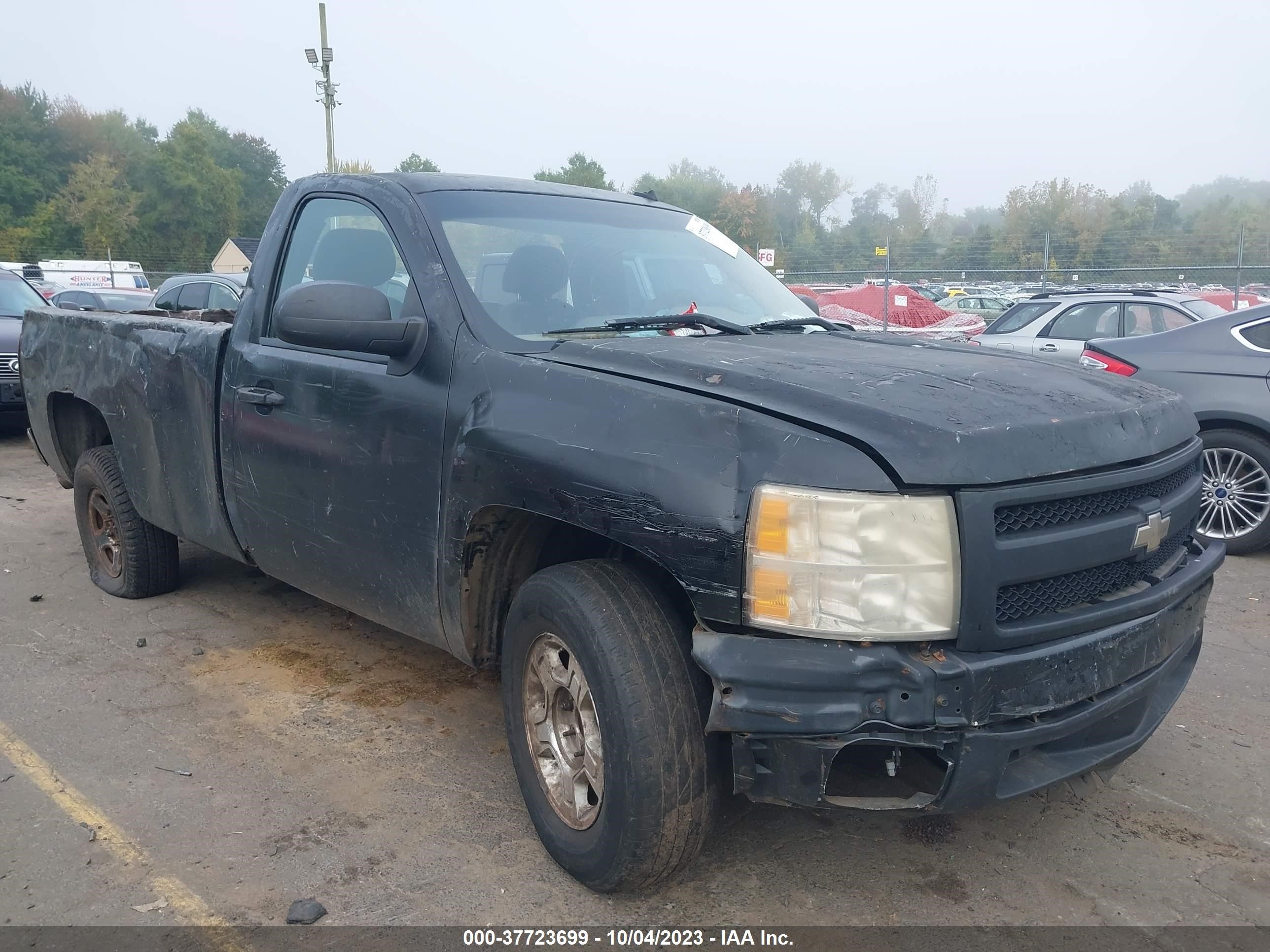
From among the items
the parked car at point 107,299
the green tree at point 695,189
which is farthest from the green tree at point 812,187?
the parked car at point 107,299

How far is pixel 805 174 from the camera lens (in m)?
52.7

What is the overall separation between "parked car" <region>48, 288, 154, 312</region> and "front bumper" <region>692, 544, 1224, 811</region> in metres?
14.1

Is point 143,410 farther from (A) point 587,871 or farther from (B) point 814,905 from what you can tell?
(B) point 814,905

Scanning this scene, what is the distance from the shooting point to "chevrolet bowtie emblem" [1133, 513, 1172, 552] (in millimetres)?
2432

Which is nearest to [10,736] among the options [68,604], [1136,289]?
[68,604]

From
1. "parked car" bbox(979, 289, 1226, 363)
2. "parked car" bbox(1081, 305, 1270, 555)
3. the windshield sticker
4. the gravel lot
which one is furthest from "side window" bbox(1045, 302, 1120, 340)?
the windshield sticker

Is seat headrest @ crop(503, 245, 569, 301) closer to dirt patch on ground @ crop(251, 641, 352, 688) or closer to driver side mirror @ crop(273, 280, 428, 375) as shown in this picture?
driver side mirror @ crop(273, 280, 428, 375)

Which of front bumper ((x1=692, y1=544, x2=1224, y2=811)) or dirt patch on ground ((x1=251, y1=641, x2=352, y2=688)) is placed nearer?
front bumper ((x1=692, y1=544, x2=1224, y2=811))

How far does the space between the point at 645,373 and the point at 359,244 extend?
150cm

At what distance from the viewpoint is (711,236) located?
4031 mm

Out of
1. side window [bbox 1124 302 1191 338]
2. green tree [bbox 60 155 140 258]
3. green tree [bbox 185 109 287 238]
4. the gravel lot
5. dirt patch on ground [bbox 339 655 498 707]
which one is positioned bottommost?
the gravel lot

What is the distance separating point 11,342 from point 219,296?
2922mm

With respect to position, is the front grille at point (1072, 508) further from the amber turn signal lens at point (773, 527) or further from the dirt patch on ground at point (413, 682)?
the dirt patch on ground at point (413, 682)

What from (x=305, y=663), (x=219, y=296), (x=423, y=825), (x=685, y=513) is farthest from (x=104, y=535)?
(x=219, y=296)
